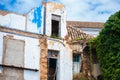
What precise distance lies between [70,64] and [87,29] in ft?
45.0

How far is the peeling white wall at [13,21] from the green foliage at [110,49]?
21.2 feet

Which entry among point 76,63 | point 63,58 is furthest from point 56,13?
point 76,63

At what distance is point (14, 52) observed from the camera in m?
28.5

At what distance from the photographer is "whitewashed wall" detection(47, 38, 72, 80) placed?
3047cm

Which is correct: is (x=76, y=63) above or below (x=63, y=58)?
below

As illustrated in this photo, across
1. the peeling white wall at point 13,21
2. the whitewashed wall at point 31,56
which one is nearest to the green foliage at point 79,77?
the whitewashed wall at point 31,56

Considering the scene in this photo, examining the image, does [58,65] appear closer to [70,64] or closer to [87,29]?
[70,64]

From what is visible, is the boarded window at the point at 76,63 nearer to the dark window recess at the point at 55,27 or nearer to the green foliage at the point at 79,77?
the green foliage at the point at 79,77

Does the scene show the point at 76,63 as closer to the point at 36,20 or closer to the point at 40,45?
the point at 40,45

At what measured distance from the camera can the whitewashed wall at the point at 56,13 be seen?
3092 cm

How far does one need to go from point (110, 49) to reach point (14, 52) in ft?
24.3

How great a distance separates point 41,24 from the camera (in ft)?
101

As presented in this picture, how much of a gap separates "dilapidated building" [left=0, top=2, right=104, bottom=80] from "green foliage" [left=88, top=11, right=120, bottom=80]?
2003mm

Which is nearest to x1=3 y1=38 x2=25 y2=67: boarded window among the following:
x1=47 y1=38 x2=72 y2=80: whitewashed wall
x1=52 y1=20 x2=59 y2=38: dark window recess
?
x1=47 y1=38 x2=72 y2=80: whitewashed wall
